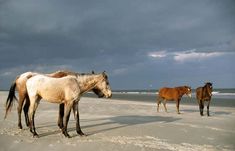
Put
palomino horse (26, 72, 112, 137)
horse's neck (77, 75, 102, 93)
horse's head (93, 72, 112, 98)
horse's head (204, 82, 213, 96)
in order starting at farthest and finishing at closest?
horse's head (204, 82, 213, 96) < horse's head (93, 72, 112, 98) < horse's neck (77, 75, 102, 93) < palomino horse (26, 72, 112, 137)

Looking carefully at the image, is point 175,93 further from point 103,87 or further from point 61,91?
point 61,91

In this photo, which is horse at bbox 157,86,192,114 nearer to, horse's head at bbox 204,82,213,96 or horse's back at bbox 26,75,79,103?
horse's head at bbox 204,82,213,96

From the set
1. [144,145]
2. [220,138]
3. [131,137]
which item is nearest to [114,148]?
Result: [144,145]

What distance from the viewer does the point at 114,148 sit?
21.6ft

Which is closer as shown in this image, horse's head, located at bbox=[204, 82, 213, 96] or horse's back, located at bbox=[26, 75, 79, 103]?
horse's back, located at bbox=[26, 75, 79, 103]

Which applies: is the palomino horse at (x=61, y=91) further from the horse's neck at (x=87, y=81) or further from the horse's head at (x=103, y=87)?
the horse's head at (x=103, y=87)

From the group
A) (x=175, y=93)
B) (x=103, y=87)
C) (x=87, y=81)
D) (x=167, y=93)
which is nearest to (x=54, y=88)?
(x=87, y=81)

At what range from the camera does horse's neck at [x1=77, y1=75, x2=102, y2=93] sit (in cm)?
842

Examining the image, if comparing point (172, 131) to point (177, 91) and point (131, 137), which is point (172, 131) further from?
point (177, 91)

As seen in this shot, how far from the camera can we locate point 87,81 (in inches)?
335

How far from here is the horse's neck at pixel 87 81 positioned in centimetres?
842

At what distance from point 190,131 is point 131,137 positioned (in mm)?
2224

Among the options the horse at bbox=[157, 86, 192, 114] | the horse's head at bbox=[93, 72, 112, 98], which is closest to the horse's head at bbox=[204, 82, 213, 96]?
the horse at bbox=[157, 86, 192, 114]

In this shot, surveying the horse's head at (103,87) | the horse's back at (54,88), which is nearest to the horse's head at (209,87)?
the horse's head at (103,87)
